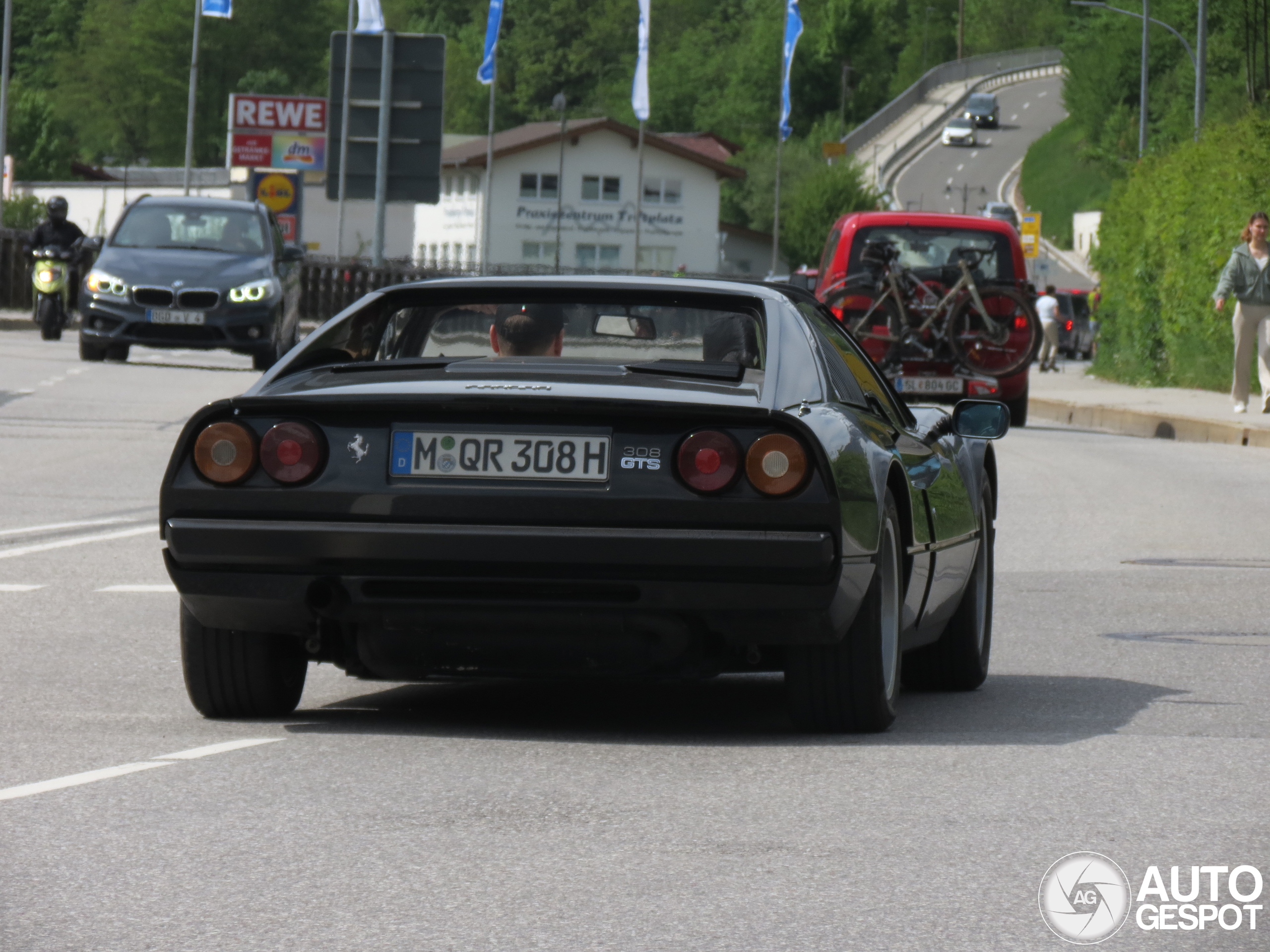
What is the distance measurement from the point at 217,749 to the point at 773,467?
5.04ft

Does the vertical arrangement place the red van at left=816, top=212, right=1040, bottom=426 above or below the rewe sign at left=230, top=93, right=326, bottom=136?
below

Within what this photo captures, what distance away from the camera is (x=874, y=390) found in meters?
7.23

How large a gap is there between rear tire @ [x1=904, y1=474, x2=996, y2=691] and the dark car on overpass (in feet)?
53.7

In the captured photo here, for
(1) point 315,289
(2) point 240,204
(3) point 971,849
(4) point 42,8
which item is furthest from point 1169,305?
(4) point 42,8

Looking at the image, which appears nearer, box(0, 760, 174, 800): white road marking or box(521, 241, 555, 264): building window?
box(0, 760, 174, 800): white road marking

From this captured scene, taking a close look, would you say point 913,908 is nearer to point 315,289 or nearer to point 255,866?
point 255,866

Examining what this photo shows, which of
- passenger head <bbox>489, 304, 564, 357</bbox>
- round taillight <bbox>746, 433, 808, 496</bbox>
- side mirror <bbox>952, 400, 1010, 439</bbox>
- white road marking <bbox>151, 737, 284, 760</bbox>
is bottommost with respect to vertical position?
white road marking <bbox>151, 737, 284, 760</bbox>

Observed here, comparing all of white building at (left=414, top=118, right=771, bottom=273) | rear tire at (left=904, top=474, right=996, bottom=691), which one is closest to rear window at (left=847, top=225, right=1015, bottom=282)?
rear tire at (left=904, top=474, right=996, bottom=691)

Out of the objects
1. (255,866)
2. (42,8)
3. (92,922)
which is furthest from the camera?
(42,8)

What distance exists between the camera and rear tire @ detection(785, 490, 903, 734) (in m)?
6.06

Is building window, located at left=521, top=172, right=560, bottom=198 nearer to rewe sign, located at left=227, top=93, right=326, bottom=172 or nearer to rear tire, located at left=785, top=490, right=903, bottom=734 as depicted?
rewe sign, located at left=227, top=93, right=326, bottom=172

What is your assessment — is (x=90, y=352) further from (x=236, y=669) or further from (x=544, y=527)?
(x=544, y=527)

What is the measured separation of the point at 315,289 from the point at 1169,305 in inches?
924

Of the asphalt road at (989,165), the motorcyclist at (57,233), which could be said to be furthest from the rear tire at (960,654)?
the asphalt road at (989,165)
